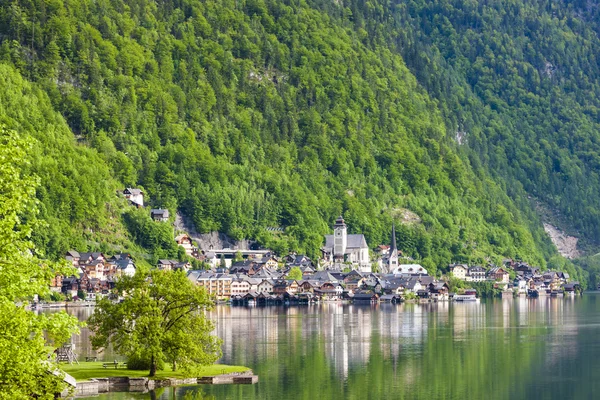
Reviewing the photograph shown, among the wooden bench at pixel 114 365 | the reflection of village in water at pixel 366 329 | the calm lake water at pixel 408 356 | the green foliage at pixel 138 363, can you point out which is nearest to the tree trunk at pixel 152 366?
the green foliage at pixel 138 363

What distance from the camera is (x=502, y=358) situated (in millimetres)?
87875

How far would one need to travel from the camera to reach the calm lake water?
69.2m

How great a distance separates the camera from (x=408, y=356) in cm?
8894

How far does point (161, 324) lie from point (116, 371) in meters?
3.72

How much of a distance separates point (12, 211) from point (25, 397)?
547 cm

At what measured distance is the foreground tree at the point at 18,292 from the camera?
35719 millimetres

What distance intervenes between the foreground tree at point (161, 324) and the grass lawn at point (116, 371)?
2.34 feet

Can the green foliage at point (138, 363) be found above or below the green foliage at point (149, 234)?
below

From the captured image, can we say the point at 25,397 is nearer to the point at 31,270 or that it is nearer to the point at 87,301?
the point at 31,270

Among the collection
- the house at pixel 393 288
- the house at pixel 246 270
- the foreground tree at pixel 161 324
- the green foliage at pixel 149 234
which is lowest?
the foreground tree at pixel 161 324

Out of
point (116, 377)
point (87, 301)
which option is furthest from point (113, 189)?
point (116, 377)

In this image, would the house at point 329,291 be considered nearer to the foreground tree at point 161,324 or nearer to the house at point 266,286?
the house at point 266,286

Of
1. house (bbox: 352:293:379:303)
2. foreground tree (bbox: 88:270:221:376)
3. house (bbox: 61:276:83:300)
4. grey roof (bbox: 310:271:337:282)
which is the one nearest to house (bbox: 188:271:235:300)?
grey roof (bbox: 310:271:337:282)

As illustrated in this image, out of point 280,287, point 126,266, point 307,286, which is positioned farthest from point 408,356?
point 307,286
